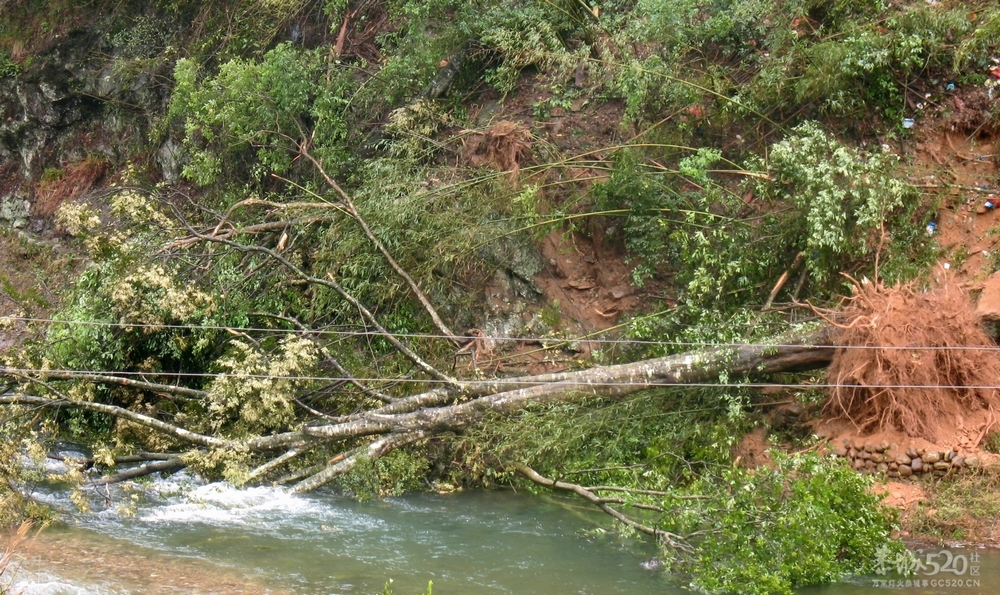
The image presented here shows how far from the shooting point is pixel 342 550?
7.70 metres

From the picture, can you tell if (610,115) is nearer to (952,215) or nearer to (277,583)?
(952,215)

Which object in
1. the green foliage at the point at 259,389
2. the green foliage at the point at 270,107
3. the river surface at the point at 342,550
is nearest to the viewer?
the river surface at the point at 342,550

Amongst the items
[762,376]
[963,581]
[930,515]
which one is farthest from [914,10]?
[963,581]

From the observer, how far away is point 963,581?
6664mm

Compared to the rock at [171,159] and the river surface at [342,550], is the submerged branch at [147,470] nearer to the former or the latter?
the river surface at [342,550]

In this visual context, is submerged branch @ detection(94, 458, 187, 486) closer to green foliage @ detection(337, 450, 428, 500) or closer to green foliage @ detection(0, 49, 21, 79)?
green foliage @ detection(337, 450, 428, 500)

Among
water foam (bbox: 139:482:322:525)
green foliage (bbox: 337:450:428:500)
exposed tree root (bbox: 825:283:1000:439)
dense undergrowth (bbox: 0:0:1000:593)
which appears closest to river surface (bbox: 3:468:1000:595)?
water foam (bbox: 139:482:322:525)

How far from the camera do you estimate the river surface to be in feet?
22.4

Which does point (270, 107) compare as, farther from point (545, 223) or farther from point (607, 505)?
point (607, 505)

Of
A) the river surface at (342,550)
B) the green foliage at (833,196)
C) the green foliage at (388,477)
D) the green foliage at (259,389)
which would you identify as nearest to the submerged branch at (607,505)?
the river surface at (342,550)

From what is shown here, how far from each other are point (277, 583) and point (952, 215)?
23.3 ft

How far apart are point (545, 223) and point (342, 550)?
414cm

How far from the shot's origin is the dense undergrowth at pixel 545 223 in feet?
Answer: 27.9

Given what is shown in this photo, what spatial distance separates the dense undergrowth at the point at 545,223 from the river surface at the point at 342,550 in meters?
0.35
